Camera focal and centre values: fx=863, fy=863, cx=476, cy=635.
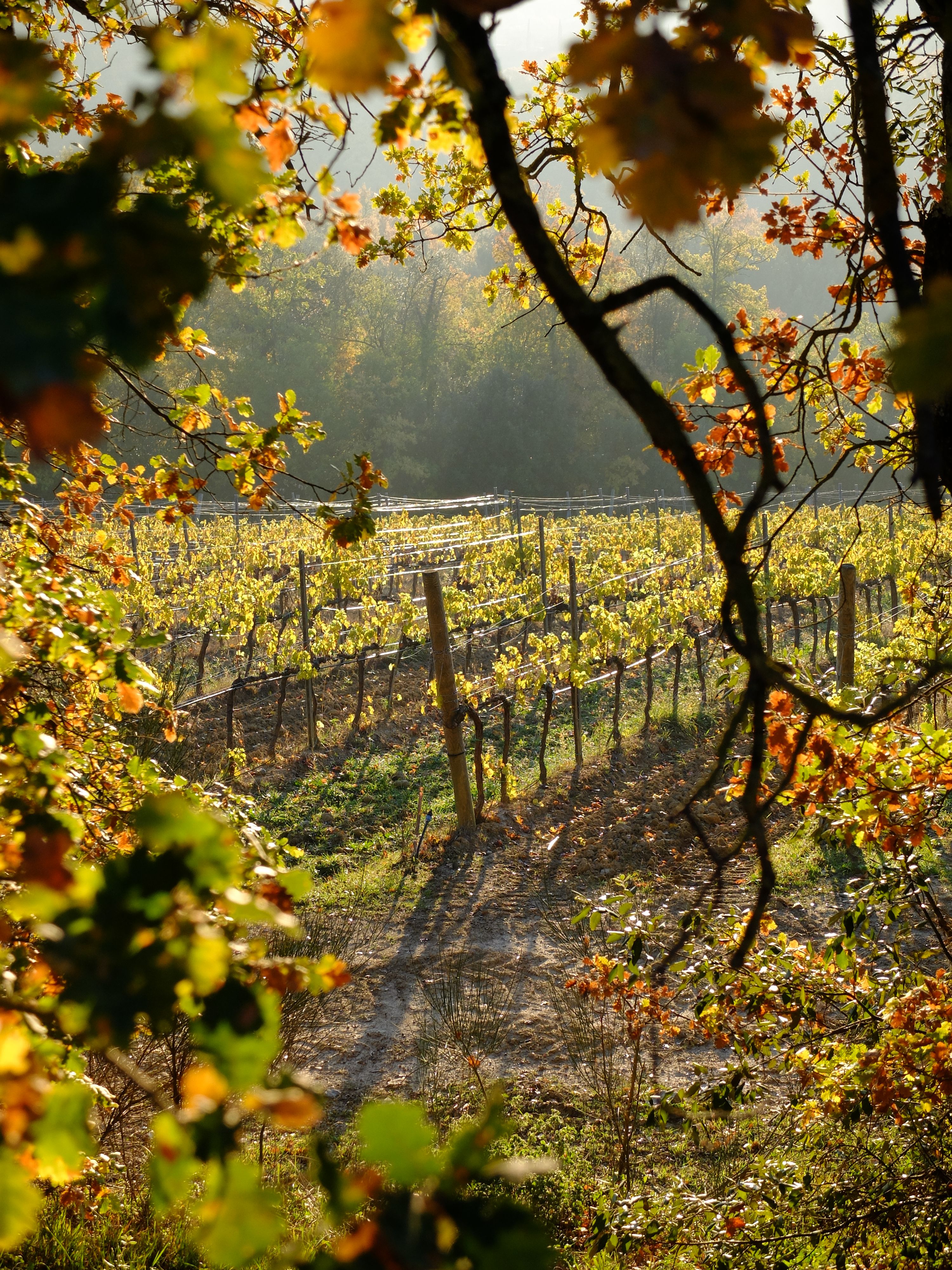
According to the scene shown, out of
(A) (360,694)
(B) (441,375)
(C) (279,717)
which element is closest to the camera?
(C) (279,717)

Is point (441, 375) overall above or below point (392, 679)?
above

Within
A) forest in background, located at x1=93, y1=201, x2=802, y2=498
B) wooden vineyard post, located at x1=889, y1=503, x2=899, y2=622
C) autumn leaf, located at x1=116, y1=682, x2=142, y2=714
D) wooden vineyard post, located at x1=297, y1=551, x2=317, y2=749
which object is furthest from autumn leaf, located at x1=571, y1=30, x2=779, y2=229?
forest in background, located at x1=93, y1=201, x2=802, y2=498

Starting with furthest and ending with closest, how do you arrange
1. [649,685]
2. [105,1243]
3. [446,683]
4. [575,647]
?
[649,685]
[575,647]
[446,683]
[105,1243]

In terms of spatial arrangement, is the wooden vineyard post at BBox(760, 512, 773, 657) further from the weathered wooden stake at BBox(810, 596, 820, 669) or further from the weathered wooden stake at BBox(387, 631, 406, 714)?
the weathered wooden stake at BBox(387, 631, 406, 714)

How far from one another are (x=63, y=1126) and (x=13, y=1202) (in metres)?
0.06

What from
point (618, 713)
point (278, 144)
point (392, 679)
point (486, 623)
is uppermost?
point (278, 144)

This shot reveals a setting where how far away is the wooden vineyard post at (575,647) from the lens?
28.3 feet

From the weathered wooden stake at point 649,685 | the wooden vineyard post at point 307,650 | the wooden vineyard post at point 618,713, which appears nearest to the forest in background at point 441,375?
the wooden vineyard post at point 307,650

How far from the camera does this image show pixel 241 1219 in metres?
0.49

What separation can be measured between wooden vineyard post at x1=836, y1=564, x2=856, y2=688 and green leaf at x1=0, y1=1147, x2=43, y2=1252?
657 centimetres

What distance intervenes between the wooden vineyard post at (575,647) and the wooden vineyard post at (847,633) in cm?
259

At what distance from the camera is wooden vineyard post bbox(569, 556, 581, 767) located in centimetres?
862

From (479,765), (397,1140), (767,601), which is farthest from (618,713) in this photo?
(397,1140)

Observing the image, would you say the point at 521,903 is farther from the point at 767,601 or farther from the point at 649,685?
the point at 649,685
